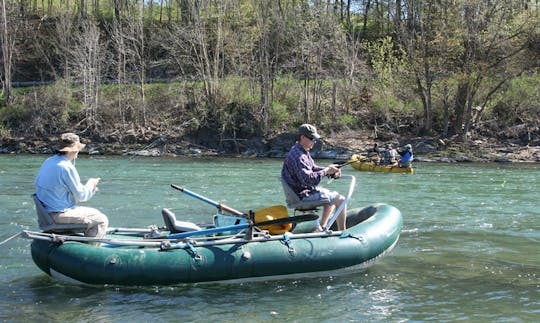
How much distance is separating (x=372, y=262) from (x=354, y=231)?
19.2 inches

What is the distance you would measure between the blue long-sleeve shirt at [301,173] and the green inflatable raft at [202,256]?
0.59 meters

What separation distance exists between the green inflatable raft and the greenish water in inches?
6.8

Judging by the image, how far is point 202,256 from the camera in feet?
24.4

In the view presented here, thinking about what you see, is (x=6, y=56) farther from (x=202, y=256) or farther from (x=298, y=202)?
(x=202, y=256)

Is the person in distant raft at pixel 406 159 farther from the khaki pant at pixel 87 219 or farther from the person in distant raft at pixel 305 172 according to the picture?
the khaki pant at pixel 87 219


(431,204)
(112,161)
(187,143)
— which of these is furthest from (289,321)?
(187,143)

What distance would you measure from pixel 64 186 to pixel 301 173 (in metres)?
2.71

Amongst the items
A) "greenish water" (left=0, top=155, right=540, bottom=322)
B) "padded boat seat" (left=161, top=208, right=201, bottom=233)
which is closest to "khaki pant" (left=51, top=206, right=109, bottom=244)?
"greenish water" (left=0, top=155, right=540, bottom=322)

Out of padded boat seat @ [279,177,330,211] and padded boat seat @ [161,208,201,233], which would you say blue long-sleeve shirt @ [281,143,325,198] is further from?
padded boat seat @ [161,208,201,233]

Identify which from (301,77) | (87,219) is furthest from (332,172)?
(301,77)

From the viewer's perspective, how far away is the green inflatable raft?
721 centimetres

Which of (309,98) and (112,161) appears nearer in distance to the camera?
(112,161)

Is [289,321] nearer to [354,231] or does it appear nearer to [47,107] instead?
[354,231]

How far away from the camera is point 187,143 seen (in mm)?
31156
